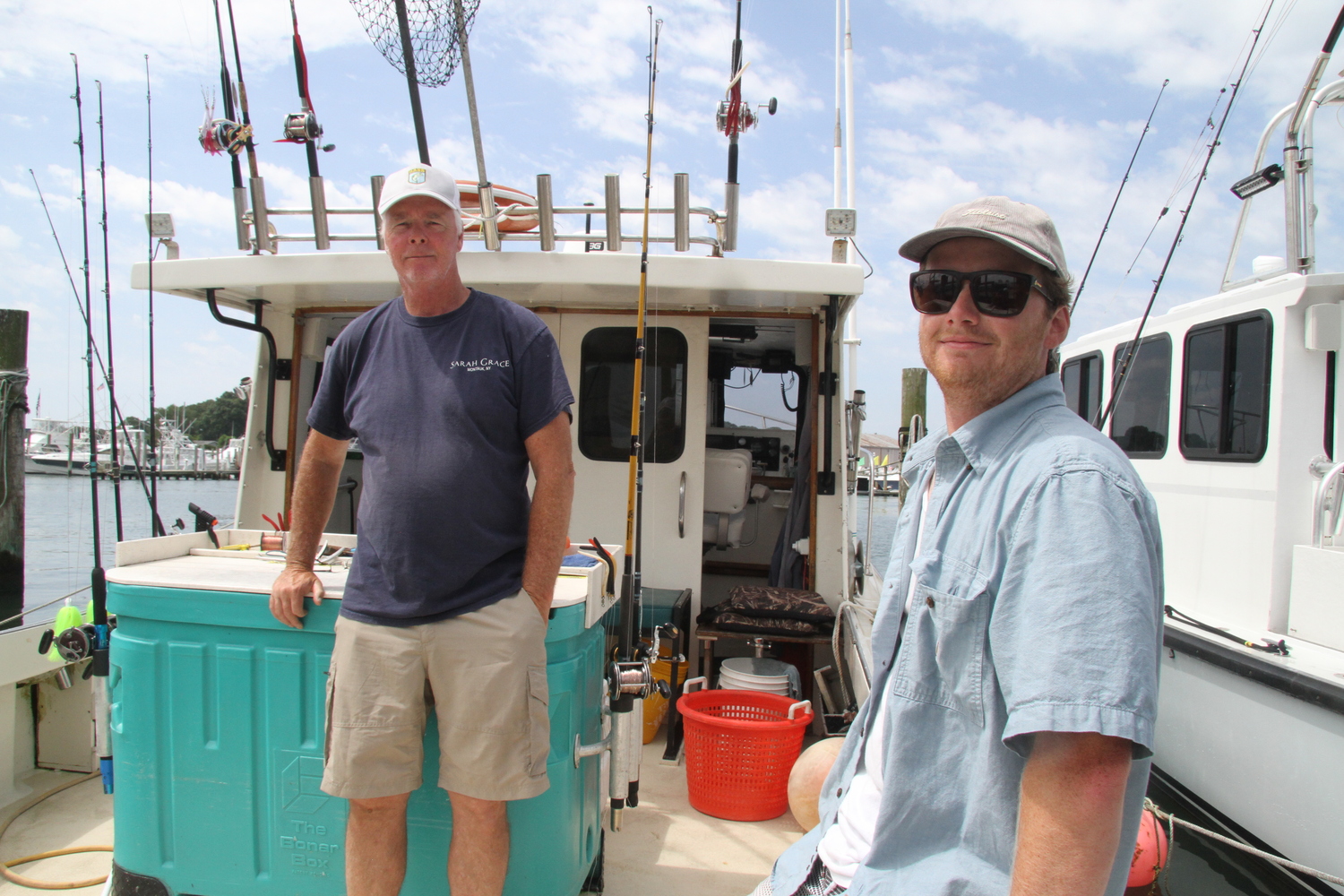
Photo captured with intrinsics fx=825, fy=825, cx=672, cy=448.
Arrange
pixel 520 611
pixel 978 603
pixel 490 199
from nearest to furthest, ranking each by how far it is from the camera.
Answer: pixel 978 603 → pixel 520 611 → pixel 490 199

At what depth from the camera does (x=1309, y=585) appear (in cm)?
387

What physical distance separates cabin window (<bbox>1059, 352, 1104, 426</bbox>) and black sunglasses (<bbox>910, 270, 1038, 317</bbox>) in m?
5.45

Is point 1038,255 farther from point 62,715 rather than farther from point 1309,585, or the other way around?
point 62,715

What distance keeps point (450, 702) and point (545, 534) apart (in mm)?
451

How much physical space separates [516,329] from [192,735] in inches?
56.8

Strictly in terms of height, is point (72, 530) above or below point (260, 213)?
below

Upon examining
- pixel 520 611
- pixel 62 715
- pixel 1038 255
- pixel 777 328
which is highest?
pixel 777 328

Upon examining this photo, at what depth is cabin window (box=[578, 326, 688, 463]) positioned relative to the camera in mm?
4668

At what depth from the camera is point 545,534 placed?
6.49 ft

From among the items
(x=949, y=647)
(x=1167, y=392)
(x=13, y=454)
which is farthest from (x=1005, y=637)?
(x=13, y=454)

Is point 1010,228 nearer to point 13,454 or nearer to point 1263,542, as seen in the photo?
point 1263,542

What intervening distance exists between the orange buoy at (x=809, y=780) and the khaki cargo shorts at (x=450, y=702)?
5.63 feet

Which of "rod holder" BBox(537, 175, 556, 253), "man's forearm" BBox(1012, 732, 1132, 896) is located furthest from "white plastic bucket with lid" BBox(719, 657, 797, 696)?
"man's forearm" BBox(1012, 732, 1132, 896)

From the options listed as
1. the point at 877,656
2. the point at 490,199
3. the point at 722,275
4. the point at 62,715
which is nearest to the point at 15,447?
the point at 62,715
